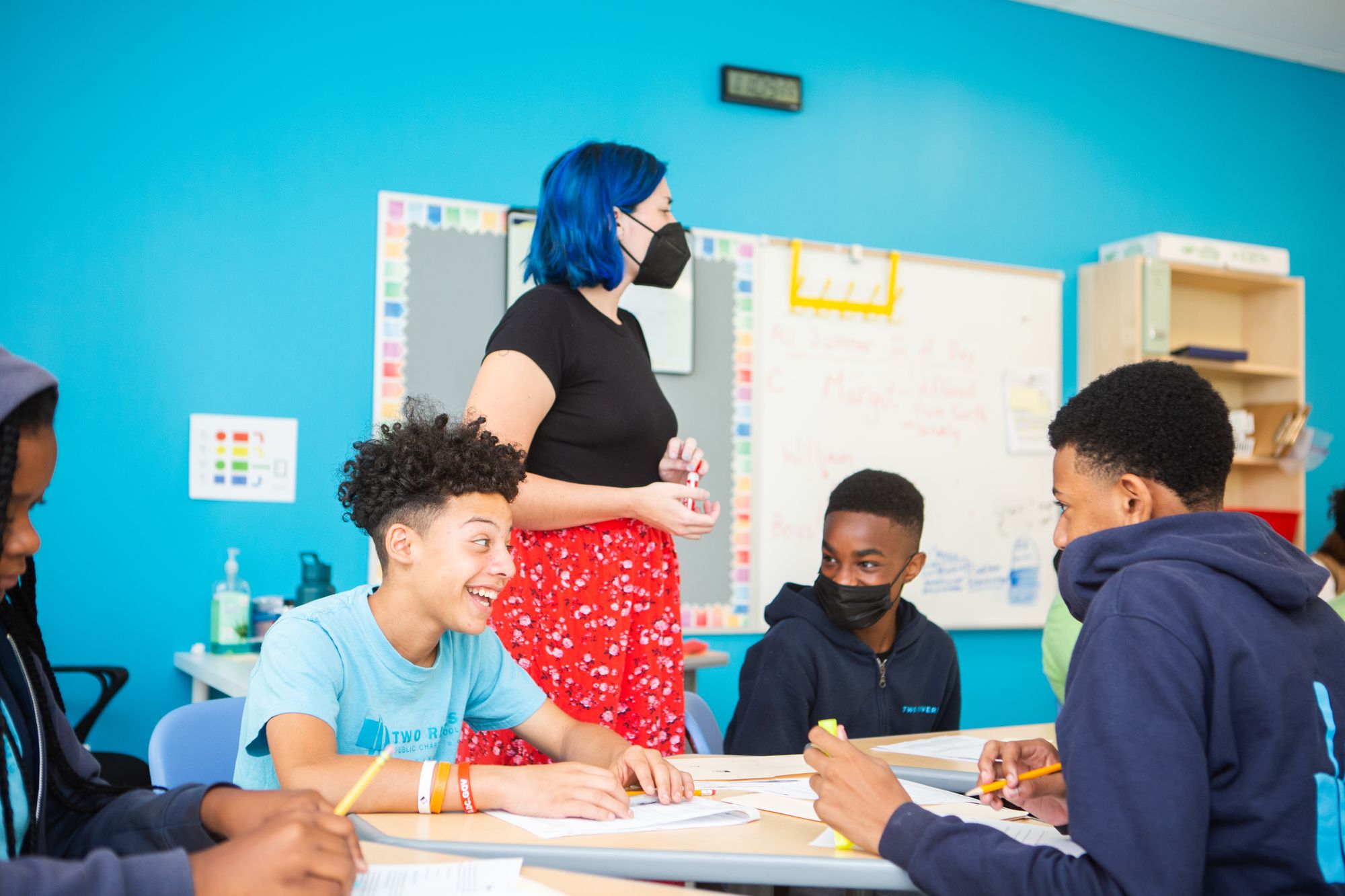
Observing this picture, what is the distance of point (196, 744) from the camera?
1.67 metres

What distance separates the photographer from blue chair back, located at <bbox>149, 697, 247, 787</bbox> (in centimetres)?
160

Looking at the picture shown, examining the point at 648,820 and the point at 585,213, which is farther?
the point at 585,213

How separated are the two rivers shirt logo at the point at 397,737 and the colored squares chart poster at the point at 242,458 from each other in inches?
77.8

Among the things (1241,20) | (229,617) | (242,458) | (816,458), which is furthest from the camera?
(1241,20)

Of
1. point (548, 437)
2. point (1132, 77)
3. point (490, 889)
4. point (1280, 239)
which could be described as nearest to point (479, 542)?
point (548, 437)

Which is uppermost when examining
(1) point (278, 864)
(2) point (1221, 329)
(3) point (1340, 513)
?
(2) point (1221, 329)

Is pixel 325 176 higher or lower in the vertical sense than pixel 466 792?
higher

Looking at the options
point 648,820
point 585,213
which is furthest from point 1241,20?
point 648,820

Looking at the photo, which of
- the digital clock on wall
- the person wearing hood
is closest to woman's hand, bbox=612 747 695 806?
the person wearing hood

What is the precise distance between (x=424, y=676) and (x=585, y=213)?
85 cm

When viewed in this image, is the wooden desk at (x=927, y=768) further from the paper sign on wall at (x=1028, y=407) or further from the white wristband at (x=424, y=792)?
the paper sign on wall at (x=1028, y=407)

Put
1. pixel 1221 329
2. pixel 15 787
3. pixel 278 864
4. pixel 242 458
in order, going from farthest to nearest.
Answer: pixel 1221 329 → pixel 242 458 → pixel 15 787 → pixel 278 864

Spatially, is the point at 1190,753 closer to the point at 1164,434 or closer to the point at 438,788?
the point at 1164,434

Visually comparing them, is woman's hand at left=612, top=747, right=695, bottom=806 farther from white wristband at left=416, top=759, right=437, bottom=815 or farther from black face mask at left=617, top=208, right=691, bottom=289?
black face mask at left=617, top=208, right=691, bottom=289
